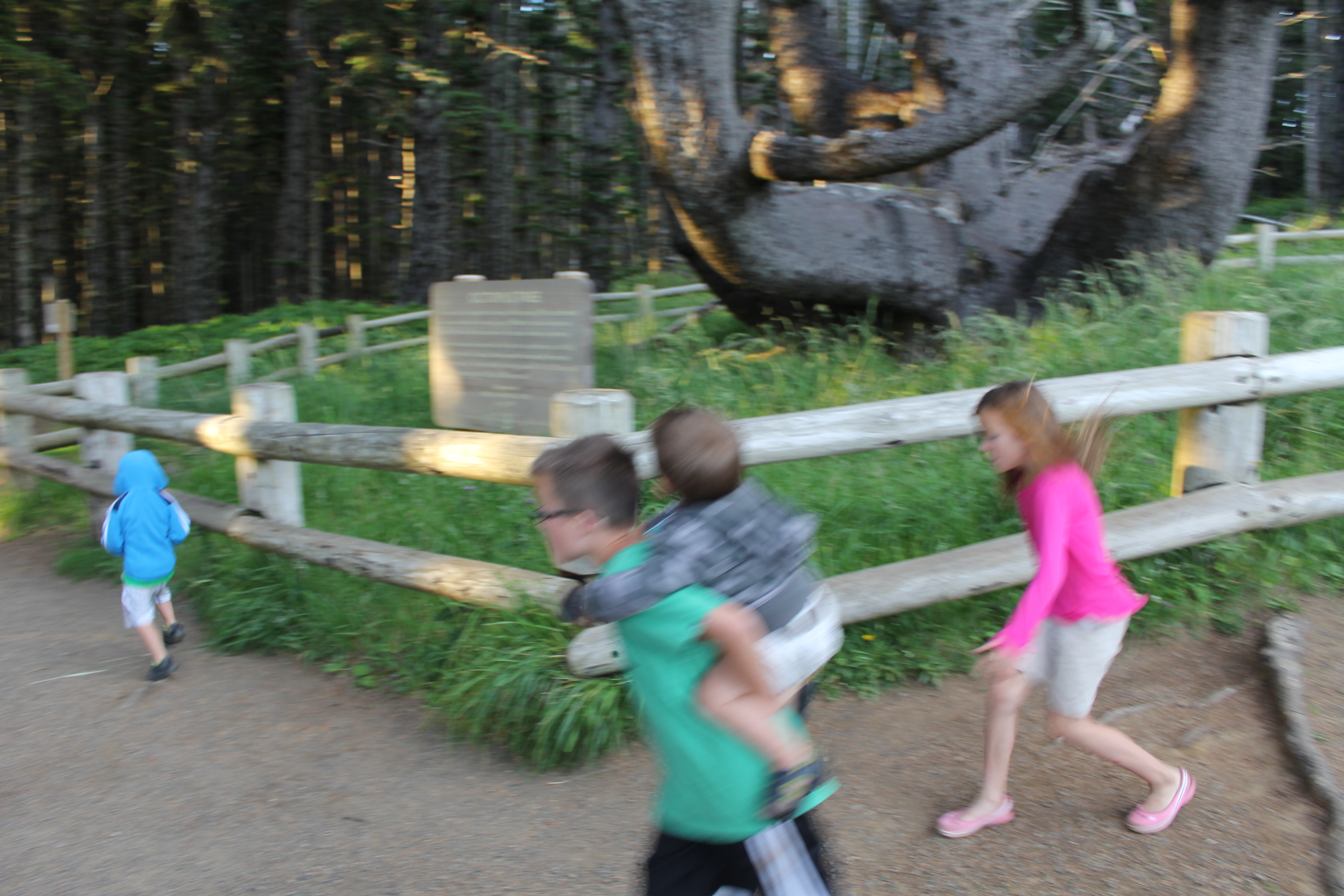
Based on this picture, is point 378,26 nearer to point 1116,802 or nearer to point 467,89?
point 467,89

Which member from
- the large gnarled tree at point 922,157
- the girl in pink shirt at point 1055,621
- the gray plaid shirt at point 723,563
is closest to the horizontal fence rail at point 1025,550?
the girl in pink shirt at point 1055,621

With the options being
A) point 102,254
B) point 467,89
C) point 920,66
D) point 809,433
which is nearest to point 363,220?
point 102,254

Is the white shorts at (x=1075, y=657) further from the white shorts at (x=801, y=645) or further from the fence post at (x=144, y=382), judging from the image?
the fence post at (x=144, y=382)

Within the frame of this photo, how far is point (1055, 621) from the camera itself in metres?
2.77

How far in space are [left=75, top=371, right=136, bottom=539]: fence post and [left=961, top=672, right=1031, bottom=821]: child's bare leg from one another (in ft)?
20.4

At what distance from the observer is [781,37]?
841cm

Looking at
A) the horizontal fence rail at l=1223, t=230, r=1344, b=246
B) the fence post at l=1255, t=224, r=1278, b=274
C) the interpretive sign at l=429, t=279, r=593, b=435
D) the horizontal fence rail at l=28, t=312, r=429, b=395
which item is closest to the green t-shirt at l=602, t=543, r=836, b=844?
the interpretive sign at l=429, t=279, r=593, b=435

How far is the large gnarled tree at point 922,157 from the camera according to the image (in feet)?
21.7

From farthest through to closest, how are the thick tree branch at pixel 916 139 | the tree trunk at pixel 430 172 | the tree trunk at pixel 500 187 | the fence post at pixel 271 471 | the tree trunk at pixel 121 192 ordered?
the tree trunk at pixel 121 192, the tree trunk at pixel 500 187, the tree trunk at pixel 430 172, the thick tree branch at pixel 916 139, the fence post at pixel 271 471

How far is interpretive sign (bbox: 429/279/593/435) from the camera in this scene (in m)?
5.55

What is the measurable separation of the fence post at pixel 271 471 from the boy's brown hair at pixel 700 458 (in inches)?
140

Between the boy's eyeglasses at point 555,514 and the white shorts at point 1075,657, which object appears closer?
the boy's eyeglasses at point 555,514

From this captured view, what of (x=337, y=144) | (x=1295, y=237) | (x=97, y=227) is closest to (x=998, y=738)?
(x=1295, y=237)

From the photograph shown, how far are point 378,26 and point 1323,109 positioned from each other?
22262 millimetres
